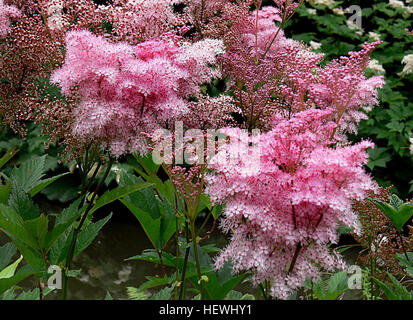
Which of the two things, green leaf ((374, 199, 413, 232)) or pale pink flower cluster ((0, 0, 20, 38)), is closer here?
green leaf ((374, 199, 413, 232))

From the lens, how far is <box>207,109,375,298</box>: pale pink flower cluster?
60 centimetres

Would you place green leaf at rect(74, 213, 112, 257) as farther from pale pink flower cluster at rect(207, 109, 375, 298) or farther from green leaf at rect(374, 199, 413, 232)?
green leaf at rect(374, 199, 413, 232)

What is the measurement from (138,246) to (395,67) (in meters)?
2.42

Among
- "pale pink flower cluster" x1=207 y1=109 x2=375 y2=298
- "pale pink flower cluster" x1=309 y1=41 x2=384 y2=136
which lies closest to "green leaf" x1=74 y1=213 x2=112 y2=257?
"pale pink flower cluster" x1=207 y1=109 x2=375 y2=298

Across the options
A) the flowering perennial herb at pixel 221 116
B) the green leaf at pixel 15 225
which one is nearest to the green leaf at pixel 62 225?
the green leaf at pixel 15 225

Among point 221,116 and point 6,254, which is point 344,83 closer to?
point 221,116

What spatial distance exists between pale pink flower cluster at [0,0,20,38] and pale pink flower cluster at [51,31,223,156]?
0.30 m

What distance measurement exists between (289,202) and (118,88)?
36cm

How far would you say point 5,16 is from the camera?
95 centimetres

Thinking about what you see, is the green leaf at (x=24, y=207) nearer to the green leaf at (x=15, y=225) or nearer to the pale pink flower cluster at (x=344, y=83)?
the green leaf at (x=15, y=225)

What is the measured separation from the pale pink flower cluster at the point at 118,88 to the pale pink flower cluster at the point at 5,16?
0.30 m

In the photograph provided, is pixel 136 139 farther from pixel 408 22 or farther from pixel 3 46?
pixel 408 22

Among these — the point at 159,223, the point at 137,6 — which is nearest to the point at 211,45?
the point at 137,6

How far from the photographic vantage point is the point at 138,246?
8.91 feet
